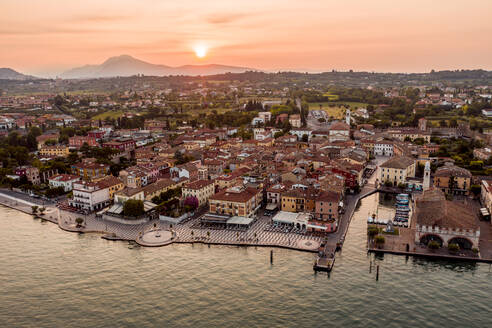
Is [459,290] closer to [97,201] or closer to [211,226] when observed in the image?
[211,226]

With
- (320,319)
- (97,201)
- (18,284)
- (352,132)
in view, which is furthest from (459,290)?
(352,132)

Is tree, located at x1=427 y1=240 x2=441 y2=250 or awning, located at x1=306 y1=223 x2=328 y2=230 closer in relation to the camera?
tree, located at x1=427 y1=240 x2=441 y2=250

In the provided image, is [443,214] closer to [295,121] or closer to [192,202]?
[192,202]

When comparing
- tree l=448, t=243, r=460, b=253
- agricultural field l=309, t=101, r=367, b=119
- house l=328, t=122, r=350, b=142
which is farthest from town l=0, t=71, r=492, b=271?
agricultural field l=309, t=101, r=367, b=119

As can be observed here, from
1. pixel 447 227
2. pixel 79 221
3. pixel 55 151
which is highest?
pixel 55 151

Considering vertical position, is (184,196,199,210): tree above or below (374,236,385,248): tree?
above

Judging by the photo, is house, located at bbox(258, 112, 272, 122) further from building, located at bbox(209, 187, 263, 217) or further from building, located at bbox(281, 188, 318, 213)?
building, located at bbox(281, 188, 318, 213)

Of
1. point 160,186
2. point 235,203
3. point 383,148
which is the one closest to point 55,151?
point 160,186
